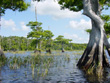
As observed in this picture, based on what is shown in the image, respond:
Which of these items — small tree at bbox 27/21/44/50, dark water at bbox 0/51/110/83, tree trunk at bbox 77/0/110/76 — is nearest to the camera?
dark water at bbox 0/51/110/83

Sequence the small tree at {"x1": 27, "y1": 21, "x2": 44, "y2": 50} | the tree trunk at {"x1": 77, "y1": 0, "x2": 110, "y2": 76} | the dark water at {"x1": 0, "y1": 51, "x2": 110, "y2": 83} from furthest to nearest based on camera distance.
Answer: the small tree at {"x1": 27, "y1": 21, "x2": 44, "y2": 50}
the tree trunk at {"x1": 77, "y1": 0, "x2": 110, "y2": 76}
the dark water at {"x1": 0, "y1": 51, "x2": 110, "y2": 83}

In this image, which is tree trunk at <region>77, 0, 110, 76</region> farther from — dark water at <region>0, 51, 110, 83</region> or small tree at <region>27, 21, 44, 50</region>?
small tree at <region>27, 21, 44, 50</region>

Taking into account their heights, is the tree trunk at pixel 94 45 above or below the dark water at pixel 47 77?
above

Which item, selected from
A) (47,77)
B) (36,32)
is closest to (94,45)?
(47,77)

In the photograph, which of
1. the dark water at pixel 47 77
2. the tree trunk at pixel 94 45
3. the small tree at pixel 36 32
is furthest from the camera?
the small tree at pixel 36 32

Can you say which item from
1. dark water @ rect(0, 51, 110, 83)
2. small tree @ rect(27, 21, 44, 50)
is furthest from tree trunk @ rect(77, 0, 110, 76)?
small tree @ rect(27, 21, 44, 50)

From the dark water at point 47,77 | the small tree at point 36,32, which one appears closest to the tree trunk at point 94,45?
the dark water at point 47,77

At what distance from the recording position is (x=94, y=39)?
10.7 m

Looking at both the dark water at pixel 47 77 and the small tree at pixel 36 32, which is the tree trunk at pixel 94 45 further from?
the small tree at pixel 36 32

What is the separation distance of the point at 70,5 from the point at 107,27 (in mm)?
10616

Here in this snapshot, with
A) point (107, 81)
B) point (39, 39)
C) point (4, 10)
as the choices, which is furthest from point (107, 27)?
point (39, 39)

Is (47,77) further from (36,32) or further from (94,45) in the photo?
(36,32)

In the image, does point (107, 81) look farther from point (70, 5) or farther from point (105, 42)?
point (70, 5)

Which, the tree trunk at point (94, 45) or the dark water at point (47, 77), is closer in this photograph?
the dark water at point (47, 77)
